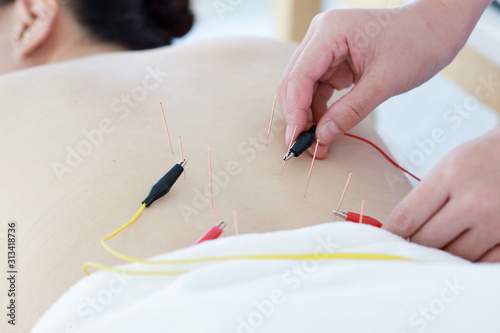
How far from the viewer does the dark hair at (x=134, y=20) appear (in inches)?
62.3

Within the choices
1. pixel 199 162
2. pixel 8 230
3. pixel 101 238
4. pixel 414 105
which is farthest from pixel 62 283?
pixel 414 105

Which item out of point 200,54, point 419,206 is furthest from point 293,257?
point 200,54

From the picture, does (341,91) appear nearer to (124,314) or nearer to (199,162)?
(199,162)

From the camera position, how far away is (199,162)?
1.07m

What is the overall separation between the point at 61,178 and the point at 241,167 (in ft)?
1.23

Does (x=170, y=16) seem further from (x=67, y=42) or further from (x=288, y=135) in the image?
(x=288, y=135)

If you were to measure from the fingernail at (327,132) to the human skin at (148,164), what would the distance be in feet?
0.17

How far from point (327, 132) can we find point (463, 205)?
1.29 feet

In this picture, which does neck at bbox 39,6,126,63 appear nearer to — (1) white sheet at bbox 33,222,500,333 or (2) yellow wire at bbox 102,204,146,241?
(2) yellow wire at bbox 102,204,146,241

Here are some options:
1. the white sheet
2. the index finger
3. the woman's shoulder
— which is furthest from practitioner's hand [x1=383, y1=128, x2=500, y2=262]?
the woman's shoulder

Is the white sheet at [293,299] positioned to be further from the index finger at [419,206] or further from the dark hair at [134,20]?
the dark hair at [134,20]

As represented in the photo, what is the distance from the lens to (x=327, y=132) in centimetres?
111

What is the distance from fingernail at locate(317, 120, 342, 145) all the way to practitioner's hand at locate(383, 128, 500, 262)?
313mm

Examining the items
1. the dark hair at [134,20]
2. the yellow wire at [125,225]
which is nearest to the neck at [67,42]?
the dark hair at [134,20]
